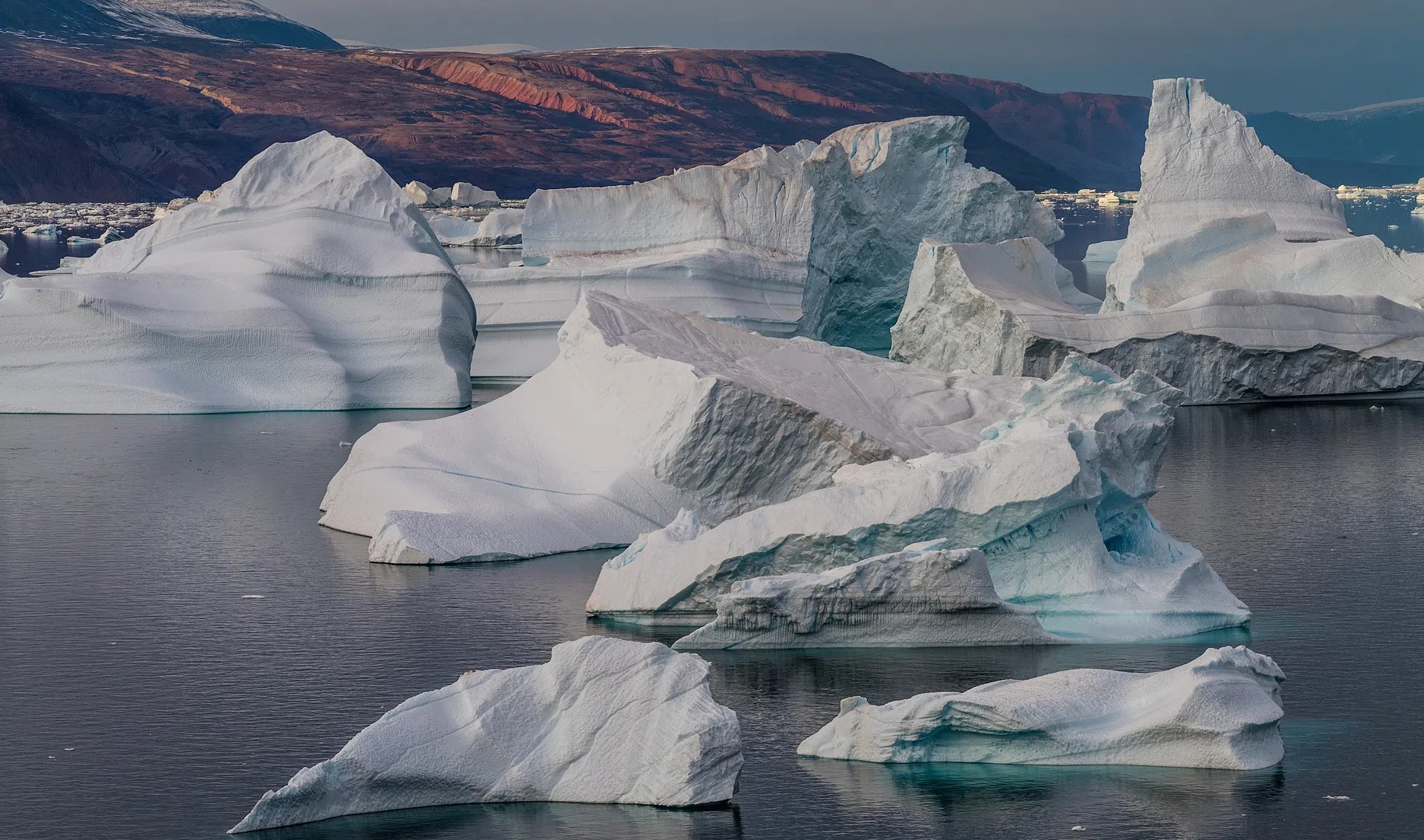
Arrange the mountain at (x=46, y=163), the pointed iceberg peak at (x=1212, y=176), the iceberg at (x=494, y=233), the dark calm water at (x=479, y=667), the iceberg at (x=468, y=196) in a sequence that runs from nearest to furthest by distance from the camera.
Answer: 1. the dark calm water at (x=479, y=667)
2. the pointed iceberg peak at (x=1212, y=176)
3. the iceberg at (x=494, y=233)
4. the iceberg at (x=468, y=196)
5. the mountain at (x=46, y=163)

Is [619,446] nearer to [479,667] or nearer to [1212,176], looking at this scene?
[479,667]

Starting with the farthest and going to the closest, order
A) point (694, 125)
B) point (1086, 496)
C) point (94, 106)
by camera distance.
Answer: point (694, 125)
point (94, 106)
point (1086, 496)

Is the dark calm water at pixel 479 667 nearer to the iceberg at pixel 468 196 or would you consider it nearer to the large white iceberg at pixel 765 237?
the large white iceberg at pixel 765 237

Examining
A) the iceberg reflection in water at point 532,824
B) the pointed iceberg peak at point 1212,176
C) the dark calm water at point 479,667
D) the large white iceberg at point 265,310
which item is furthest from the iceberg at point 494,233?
the iceberg reflection in water at point 532,824

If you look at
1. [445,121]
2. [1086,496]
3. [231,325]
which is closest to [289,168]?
[231,325]

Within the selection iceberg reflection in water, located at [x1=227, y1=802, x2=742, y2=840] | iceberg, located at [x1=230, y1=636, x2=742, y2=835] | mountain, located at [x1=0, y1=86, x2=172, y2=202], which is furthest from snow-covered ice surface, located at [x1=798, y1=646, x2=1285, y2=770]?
mountain, located at [x1=0, y1=86, x2=172, y2=202]

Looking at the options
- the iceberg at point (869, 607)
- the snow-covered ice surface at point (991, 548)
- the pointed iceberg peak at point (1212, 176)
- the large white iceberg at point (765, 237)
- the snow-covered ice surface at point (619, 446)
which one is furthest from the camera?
the pointed iceberg peak at point (1212, 176)

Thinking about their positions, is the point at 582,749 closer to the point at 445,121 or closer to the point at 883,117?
the point at 445,121

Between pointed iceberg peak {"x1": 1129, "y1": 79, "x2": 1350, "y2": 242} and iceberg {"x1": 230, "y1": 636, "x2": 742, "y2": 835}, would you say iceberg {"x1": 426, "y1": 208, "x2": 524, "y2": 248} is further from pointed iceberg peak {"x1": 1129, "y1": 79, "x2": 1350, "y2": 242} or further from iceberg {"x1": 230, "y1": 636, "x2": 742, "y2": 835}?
iceberg {"x1": 230, "y1": 636, "x2": 742, "y2": 835}

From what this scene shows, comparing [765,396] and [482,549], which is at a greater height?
[765,396]
